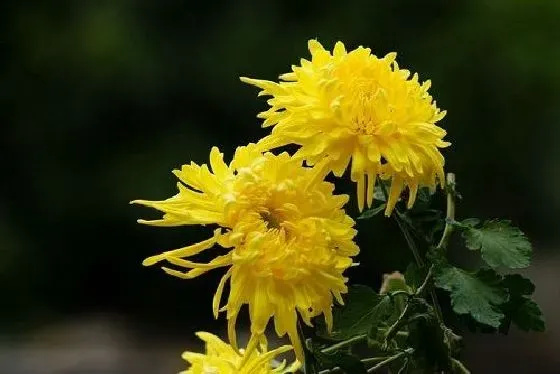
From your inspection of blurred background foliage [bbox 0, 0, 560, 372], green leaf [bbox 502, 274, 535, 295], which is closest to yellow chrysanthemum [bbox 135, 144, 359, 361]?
green leaf [bbox 502, 274, 535, 295]

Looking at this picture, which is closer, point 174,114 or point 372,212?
point 372,212

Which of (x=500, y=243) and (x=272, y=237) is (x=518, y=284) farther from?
(x=272, y=237)

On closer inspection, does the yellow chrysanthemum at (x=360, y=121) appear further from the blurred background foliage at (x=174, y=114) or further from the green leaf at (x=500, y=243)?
the blurred background foliage at (x=174, y=114)

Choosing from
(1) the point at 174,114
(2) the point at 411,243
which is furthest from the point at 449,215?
(1) the point at 174,114

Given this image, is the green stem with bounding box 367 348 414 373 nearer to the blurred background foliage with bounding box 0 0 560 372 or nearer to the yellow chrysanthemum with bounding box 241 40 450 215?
the yellow chrysanthemum with bounding box 241 40 450 215

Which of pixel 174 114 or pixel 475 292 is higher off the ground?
pixel 174 114

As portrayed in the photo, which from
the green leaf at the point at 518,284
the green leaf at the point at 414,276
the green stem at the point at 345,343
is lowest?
the green stem at the point at 345,343

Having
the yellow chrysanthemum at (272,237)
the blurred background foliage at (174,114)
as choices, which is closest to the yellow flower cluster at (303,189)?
the yellow chrysanthemum at (272,237)

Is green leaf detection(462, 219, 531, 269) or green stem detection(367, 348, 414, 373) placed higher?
green leaf detection(462, 219, 531, 269)
